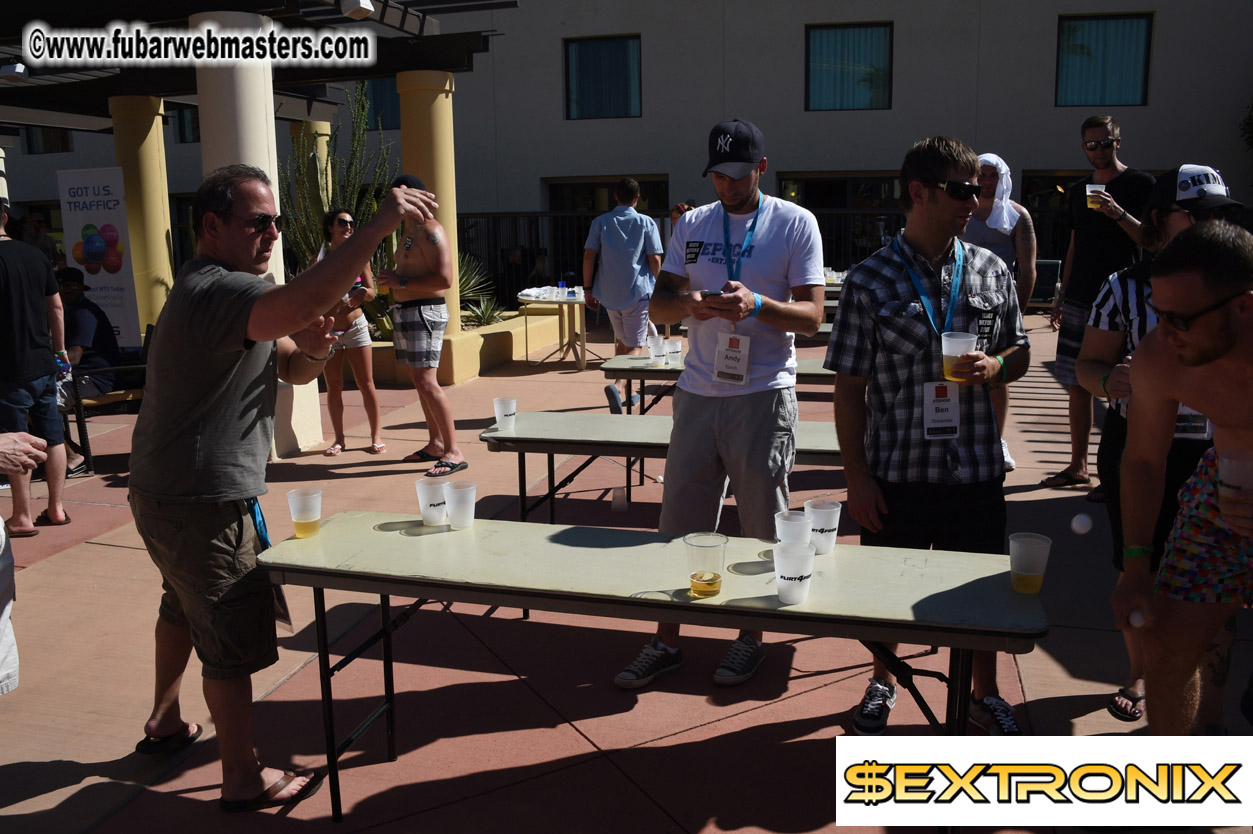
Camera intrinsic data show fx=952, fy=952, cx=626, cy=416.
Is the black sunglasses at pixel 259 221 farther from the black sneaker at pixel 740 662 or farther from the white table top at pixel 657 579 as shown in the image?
the black sneaker at pixel 740 662

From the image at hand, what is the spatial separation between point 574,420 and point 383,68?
6312 millimetres

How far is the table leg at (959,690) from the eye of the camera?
96.0 inches

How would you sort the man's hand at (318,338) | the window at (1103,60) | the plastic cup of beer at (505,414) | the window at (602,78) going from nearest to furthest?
the man's hand at (318,338) < the plastic cup of beer at (505,414) < the window at (1103,60) < the window at (602,78)

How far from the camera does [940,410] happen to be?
9.87 feet

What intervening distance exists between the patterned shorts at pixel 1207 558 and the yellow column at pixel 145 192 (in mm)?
11282

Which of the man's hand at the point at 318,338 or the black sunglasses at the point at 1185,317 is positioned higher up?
the black sunglasses at the point at 1185,317

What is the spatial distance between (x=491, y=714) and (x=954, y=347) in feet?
6.75

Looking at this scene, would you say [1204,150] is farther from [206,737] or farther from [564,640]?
[206,737]

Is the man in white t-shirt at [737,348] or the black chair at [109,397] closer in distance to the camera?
the man in white t-shirt at [737,348]

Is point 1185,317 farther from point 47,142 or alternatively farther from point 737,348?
point 47,142

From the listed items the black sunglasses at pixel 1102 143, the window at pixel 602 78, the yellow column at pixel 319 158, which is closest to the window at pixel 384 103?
the window at pixel 602 78

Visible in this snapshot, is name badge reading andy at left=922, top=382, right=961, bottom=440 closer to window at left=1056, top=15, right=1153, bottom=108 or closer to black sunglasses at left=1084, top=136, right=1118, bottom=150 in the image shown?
black sunglasses at left=1084, top=136, right=1118, bottom=150

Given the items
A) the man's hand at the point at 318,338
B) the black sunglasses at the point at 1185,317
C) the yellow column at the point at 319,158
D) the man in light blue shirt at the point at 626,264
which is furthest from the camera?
the yellow column at the point at 319,158

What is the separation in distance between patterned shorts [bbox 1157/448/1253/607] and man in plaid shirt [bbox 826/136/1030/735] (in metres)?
0.65
